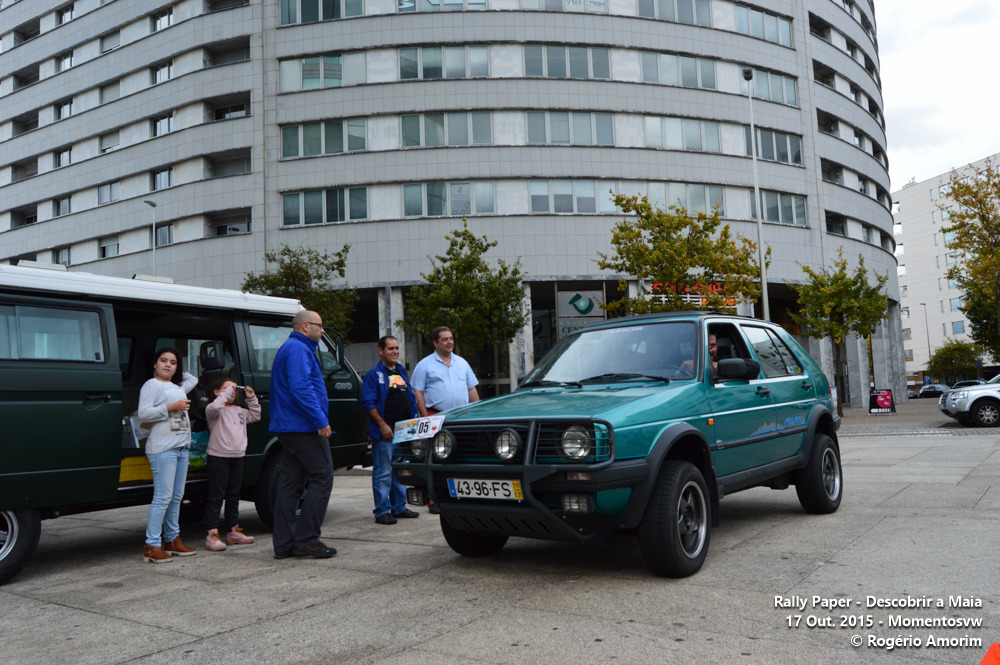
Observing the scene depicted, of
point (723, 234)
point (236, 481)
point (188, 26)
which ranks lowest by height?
point (236, 481)

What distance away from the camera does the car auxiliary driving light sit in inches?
165

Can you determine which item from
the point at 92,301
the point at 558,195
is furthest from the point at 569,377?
the point at 558,195

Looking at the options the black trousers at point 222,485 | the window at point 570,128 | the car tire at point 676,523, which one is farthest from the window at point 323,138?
the car tire at point 676,523

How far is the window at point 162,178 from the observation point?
32625 millimetres

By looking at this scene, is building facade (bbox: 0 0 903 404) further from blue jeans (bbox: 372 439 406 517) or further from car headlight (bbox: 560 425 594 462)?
car headlight (bbox: 560 425 594 462)

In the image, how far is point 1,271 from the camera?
5.50 m

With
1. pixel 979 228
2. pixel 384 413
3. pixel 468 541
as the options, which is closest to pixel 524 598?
pixel 468 541

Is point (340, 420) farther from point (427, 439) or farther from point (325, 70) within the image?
point (325, 70)

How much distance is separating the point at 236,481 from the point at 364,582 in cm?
232

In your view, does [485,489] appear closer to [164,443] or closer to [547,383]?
[547,383]

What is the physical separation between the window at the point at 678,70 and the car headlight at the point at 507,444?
29.5 meters

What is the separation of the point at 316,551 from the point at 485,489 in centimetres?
200

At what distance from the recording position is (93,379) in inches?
230

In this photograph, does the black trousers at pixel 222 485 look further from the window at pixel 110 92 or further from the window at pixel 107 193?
the window at pixel 110 92
